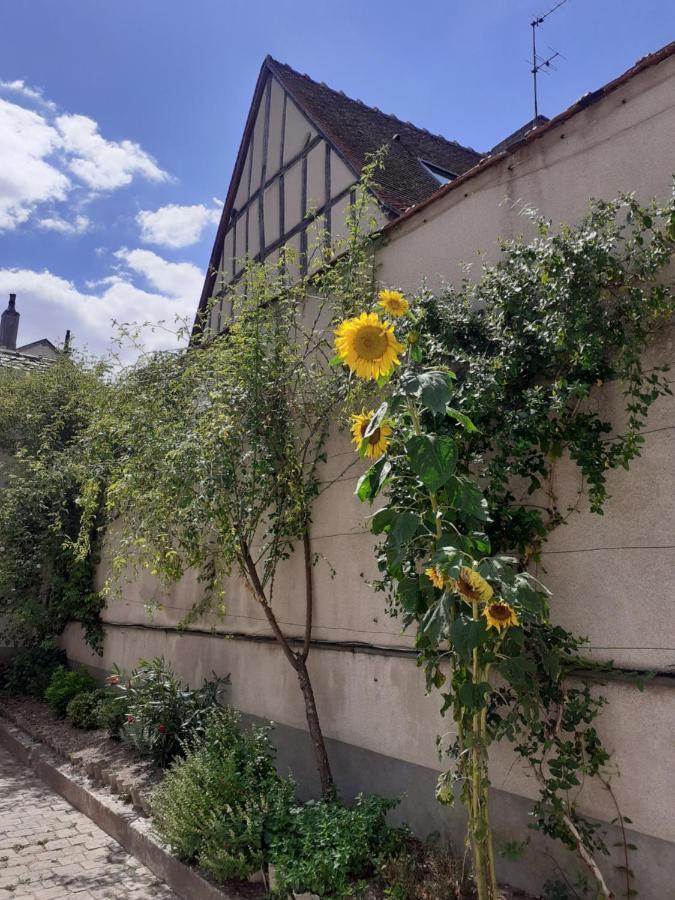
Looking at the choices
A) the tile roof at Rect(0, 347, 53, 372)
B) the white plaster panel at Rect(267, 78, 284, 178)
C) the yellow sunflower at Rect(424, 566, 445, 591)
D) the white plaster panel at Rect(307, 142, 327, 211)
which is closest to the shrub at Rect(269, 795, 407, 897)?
the yellow sunflower at Rect(424, 566, 445, 591)

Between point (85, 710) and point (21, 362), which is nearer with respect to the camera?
point (85, 710)

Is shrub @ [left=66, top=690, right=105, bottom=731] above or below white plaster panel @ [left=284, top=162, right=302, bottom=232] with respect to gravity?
below

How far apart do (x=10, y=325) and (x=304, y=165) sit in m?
13.3

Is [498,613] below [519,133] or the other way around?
below

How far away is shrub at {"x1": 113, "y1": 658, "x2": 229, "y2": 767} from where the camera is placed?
591 centimetres

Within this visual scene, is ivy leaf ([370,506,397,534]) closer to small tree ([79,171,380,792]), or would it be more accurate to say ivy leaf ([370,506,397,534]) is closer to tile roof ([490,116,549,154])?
small tree ([79,171,380,792])

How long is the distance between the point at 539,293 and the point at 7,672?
9385mm

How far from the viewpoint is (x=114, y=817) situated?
520cm

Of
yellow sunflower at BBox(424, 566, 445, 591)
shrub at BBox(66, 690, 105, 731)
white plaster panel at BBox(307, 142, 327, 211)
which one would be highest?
white plaster panel at BBox(307, 142, 327, 211)

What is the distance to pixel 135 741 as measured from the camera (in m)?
6.16

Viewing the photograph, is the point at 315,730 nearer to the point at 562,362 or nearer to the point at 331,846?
the point at 331,846

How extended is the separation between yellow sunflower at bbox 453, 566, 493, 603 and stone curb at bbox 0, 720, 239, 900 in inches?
92.7

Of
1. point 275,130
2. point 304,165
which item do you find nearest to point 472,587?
point 304,165

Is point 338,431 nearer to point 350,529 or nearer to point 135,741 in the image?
point 350,529
